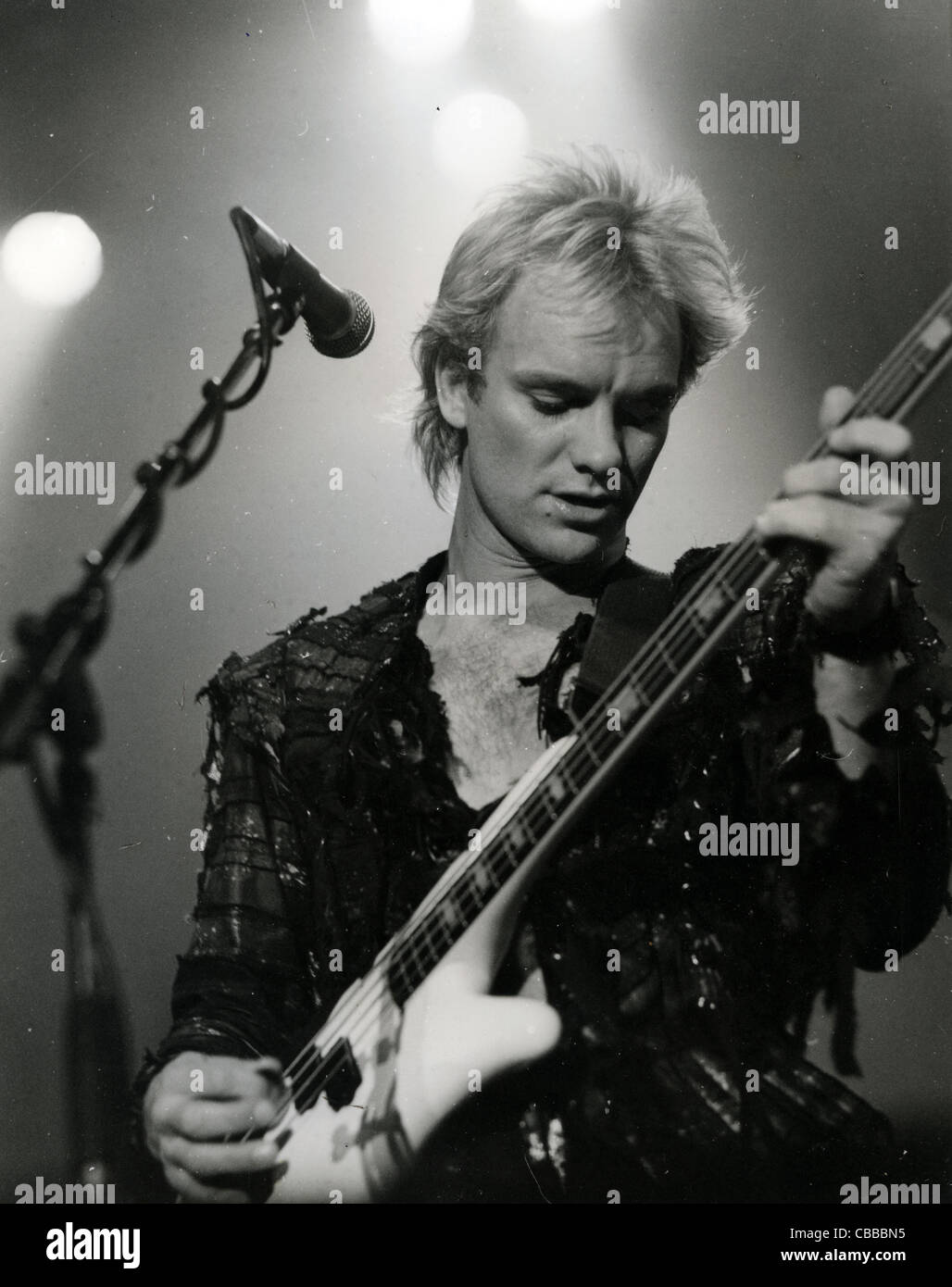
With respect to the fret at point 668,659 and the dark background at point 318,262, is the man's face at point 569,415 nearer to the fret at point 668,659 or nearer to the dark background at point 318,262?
the dark background at point 318,262

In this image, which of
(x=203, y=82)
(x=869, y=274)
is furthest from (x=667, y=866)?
(x=203, y=82)

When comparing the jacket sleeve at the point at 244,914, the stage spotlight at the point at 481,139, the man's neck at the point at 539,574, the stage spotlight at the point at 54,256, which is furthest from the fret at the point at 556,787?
the stage spotlight at the point at 54,256

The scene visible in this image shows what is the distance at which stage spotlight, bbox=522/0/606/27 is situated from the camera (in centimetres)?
137

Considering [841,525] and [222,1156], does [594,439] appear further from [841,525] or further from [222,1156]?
[222,1156]

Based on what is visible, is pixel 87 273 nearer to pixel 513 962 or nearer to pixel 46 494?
pixel 46 494

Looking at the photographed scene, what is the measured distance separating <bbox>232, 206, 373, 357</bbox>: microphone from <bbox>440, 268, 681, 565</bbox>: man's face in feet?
0.60

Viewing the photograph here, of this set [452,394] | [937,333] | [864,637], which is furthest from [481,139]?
[864,637]

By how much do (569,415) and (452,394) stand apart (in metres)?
0.16

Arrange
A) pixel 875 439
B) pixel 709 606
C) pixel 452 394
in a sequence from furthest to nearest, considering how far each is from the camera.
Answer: pixel 452 394
pixel 709 606
pixel 875 439

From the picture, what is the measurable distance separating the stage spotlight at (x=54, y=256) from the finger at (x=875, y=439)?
3.12 ft

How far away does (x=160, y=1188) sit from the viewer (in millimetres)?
1299

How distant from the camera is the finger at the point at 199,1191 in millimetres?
1229

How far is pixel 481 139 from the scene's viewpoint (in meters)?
1.36
